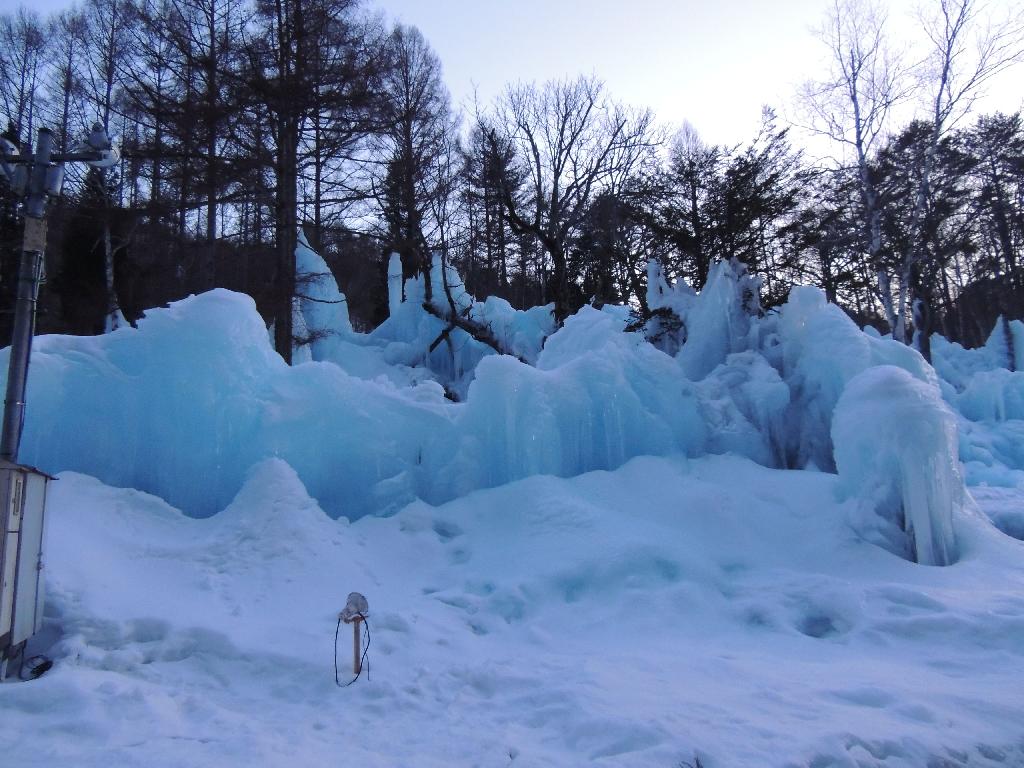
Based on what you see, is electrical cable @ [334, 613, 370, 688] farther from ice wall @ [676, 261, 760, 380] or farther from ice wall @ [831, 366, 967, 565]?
ice wall @ [676, 261, 760, 380]

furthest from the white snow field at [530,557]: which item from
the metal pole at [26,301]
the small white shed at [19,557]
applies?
the metal pole at [26,301]

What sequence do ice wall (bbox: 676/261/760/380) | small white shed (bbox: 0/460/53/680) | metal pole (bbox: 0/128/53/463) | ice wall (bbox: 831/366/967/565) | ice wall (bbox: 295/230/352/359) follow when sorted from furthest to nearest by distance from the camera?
ice wall (bbox: 295/230/352/359)
ice wall (bbox: 676/261/760/380)
ice wall (bbox: 831/366/967/565)
metal pole (bbox: 0/128/53/463)
small white shed (bbox: 0/460/53/680)

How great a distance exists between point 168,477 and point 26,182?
270cm

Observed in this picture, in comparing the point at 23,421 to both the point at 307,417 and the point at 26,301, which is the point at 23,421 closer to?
the point at 26,301

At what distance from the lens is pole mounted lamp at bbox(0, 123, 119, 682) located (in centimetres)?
294

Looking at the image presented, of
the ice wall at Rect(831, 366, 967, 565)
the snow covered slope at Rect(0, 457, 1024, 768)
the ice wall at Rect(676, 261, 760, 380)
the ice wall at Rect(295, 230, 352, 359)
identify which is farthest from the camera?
the ice wall at Rect(295, 230, 352, 359)

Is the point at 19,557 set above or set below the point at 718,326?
below

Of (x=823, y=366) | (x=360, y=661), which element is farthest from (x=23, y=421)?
(x=823, y=366)

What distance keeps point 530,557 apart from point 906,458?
326 cm

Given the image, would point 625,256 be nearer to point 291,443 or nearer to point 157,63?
point 157,63

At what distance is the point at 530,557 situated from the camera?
5.12m

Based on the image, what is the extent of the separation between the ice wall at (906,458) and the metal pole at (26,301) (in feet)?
21.6

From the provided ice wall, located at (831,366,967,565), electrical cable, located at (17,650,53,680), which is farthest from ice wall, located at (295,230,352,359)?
ice wall, located at (831,366,967,565)

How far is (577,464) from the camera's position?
6980 millimetres
